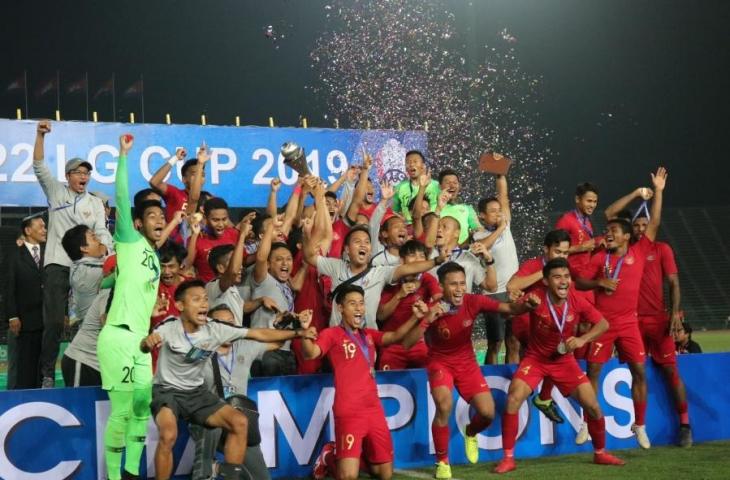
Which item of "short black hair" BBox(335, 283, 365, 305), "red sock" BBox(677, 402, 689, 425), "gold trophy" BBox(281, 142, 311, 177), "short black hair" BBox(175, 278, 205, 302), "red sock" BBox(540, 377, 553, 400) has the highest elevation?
"gold trophy" BBox(281, 142, 311, 177)

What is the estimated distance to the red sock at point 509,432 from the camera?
29.1 ft

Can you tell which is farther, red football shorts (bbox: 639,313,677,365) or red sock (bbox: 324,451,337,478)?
red football shorts (bbox: 639,313,677,365)

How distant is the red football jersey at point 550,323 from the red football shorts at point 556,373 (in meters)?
0.07

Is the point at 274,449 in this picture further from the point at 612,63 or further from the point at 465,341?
the point at 612,63

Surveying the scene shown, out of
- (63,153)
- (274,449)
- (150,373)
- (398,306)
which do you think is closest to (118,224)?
(150,373)

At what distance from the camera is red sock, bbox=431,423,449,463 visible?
339 inches

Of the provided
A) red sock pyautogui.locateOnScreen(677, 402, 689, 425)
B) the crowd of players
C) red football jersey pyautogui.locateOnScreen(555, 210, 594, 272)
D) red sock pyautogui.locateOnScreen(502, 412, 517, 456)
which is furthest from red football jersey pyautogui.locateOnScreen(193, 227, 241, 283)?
red sock pyautogui.locateOnScreen(677, 402, 689, 425)

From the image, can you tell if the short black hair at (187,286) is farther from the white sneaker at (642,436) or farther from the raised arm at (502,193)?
the white sneaker at (642,436)

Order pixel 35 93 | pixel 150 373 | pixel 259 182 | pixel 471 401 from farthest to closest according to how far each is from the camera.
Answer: pixel 35 93 → pixel 259 182 → pixel 471 401 → pixel 150 373

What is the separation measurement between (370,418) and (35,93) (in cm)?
3297

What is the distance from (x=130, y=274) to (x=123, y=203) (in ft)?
1.78

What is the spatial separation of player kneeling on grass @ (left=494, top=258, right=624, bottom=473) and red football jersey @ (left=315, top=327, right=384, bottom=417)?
1344mm

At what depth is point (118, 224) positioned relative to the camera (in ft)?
25.8

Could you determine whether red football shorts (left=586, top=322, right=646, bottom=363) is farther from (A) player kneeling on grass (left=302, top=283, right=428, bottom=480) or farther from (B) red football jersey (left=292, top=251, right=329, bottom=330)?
(B) red football jersey (left=292, top=251, right=329, bottom=330)
